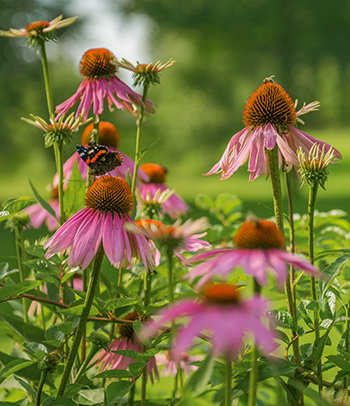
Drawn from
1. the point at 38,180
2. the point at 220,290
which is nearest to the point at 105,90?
the point at 220,290

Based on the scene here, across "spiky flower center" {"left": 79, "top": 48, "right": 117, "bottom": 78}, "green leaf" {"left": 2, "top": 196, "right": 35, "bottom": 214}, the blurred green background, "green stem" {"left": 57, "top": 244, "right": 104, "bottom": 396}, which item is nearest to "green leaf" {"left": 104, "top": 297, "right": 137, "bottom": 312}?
"green stem" {"left": 57, "top": 244, "right": 104, "bottom": 396}

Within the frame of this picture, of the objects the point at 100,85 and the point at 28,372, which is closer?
the point at 28,372

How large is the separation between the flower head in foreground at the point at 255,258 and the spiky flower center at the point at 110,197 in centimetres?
20

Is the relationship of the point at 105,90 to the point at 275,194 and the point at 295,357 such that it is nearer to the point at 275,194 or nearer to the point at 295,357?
the point at 275,194

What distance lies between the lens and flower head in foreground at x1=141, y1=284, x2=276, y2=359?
308mm

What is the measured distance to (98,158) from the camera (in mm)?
718

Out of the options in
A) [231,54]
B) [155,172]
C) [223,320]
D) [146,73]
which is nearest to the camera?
[223,320]

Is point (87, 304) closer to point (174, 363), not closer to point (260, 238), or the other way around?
point (260, 238)

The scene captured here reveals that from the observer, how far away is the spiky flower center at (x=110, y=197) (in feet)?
2.01

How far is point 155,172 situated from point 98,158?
0.48 metres

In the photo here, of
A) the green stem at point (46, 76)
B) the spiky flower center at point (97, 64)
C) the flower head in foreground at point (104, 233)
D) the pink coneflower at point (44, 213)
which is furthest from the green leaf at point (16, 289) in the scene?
the pink coneflower at point (44, 213)

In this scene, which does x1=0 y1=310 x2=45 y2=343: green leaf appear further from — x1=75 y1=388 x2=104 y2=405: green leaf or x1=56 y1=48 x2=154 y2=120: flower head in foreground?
x1=56 y1=48 x2=154 y2=120: flower head in foreground

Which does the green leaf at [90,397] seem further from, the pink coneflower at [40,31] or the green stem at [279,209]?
the pink coneflower at [40,31]

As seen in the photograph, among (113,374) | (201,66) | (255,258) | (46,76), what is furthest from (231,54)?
(255,258)
